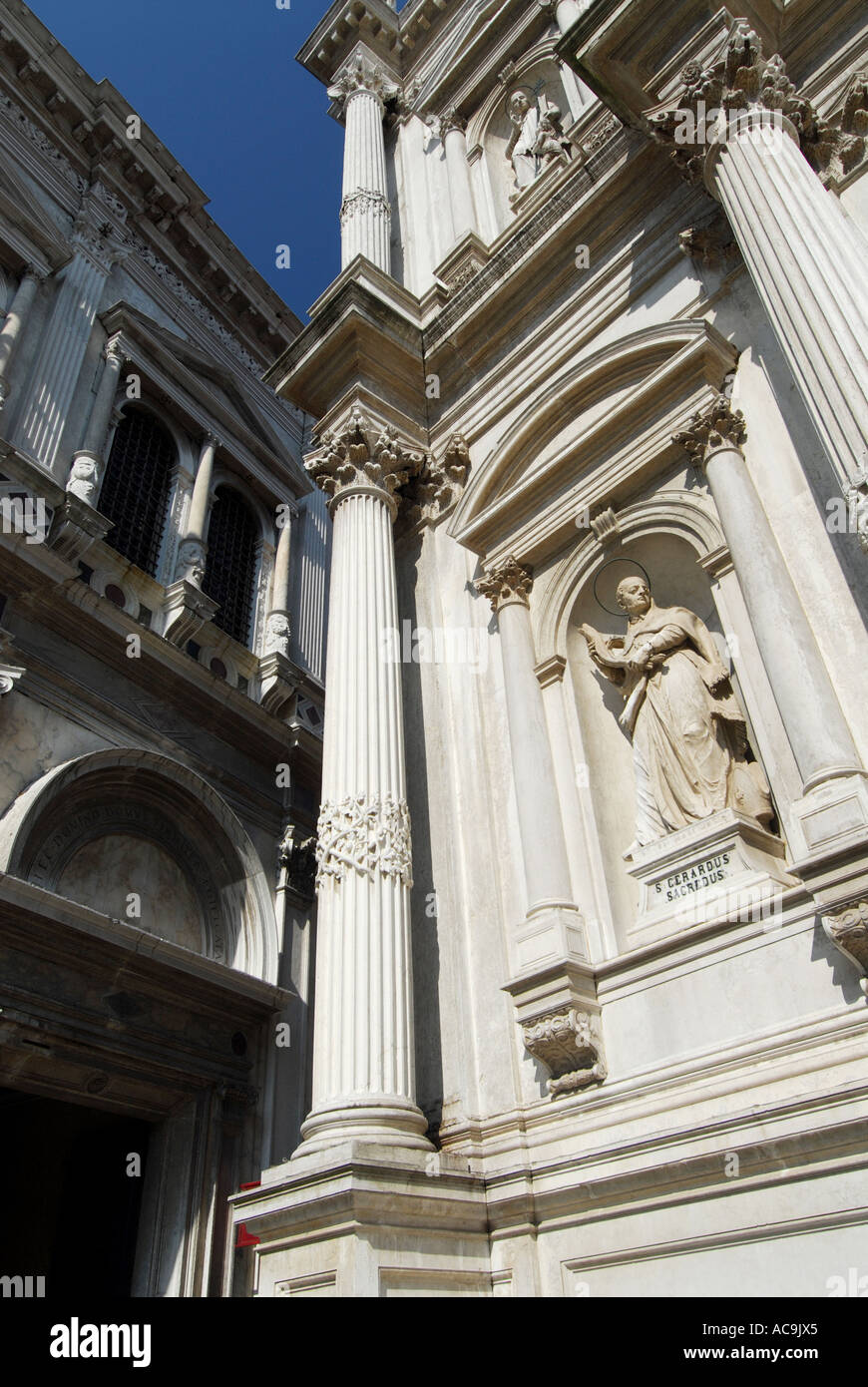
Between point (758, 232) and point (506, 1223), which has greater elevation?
point (758, 232)

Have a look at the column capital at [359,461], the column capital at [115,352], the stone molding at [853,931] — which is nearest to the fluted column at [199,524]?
the column capital at [115,352]

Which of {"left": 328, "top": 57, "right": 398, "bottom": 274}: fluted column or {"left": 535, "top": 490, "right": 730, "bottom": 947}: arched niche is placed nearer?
{"left": 535, "top": 490, "right": 730, "bottom": 947}: arched niche

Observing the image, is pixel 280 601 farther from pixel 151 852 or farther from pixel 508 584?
pixel 508 584

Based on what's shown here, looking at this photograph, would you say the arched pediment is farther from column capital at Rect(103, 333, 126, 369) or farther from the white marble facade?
column capital at Rect(103, 333, 126, 369)

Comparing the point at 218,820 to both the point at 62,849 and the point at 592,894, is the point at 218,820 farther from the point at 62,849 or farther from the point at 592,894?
the point at 592,894

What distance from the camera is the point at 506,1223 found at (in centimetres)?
656

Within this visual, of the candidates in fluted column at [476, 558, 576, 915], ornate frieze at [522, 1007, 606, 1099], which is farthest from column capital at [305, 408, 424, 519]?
ornate frieze at [522, 1007, 606, 1099]

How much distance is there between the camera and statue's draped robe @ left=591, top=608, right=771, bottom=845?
7.21 meters

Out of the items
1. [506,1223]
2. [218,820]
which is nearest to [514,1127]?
[506,1223]

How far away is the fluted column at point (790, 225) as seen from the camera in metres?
6.19

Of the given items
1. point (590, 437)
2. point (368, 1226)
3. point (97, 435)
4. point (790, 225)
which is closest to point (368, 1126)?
point (368, 1226)

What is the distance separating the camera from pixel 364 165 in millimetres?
15562

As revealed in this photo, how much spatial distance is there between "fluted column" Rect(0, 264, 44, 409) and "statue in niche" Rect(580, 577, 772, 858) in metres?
10.9

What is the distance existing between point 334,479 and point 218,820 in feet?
19.4
